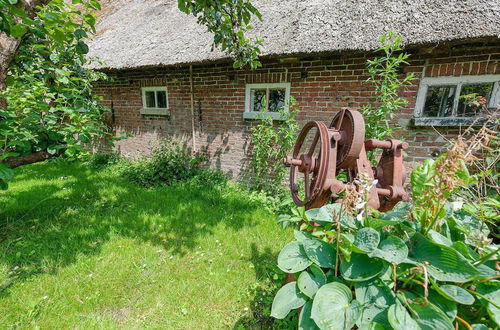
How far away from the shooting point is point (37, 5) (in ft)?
6.95

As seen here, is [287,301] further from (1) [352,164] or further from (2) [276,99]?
(2) [276,99]

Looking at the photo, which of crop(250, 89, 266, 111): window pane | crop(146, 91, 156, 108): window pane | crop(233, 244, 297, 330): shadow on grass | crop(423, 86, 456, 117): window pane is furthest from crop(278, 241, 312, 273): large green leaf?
crop(146, 91, 156, 108): window pane

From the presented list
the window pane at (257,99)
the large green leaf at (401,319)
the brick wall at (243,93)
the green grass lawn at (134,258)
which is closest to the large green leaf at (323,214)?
the large green leaf at (401,319)

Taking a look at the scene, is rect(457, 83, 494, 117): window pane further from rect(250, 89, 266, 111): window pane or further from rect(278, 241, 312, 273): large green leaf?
rect(278, 241, 312, 273): large green leaf

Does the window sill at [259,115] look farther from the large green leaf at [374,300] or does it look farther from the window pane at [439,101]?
the large green leaf at [374,300]

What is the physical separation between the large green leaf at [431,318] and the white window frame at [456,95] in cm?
301

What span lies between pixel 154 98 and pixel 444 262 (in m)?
6.08

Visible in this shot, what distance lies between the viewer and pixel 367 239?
964 millimetres

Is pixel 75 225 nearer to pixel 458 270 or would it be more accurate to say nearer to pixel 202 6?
pixel 202 6

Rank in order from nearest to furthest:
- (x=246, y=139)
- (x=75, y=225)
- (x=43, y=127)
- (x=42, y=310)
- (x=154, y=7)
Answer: (x=42, y=310), (x=43, y=127), (x=75, y=225), (x=246, y=139), (x=154, y=7)

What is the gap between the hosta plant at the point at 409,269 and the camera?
795 millimetres

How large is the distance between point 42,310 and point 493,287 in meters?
3.02

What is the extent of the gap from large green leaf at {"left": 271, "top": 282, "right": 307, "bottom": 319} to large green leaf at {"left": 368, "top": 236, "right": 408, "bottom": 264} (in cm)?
38

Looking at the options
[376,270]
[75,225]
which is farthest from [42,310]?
[376,270]
